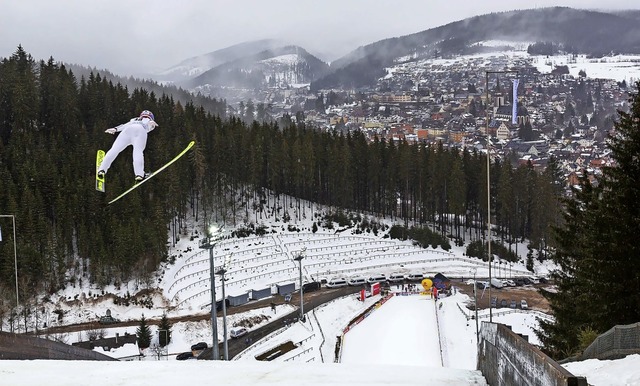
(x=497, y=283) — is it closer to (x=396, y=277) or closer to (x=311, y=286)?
(x=396, y=277)

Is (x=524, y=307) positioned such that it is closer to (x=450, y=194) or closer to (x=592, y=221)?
(x=450, y=194)

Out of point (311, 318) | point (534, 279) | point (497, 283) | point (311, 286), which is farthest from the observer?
point (534, 279)

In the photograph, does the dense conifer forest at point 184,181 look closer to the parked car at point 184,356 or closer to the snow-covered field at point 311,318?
the snow-covered field at point 311,318

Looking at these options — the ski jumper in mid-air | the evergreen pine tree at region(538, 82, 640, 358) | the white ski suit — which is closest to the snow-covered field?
the evergreen pine tree at region(538, 82, 640, 358)

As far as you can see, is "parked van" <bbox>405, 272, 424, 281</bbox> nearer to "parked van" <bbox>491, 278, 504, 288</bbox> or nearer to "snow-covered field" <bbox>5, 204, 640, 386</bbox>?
"snow-covered field" <bbox>5, 204, 640, 386</bbox>

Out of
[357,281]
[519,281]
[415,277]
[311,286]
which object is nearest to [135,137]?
[311,286]

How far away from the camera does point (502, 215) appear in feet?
205

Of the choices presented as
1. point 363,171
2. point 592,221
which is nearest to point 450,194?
point 363,171

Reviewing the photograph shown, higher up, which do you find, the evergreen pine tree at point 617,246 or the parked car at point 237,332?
the evergreen pine tree at point 617,246

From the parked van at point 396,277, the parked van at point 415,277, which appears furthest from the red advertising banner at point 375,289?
the parked van at point 415,277

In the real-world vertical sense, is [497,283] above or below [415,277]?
below

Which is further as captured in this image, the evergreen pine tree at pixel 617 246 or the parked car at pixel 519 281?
the parked car at pixel 519 281

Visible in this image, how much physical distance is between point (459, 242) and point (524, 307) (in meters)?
19.3

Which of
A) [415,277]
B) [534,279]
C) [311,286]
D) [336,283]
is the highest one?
[311,286]
